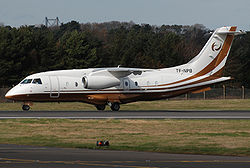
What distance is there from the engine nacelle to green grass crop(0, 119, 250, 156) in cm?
1120

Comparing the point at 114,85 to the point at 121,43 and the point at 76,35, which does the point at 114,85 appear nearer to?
the point at 76,35

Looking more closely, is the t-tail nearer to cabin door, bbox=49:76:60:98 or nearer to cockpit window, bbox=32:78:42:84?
cabin door, bbox=49:76:60:98

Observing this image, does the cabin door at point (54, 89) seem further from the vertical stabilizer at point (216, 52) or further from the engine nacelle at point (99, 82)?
the vertical stabilizer at point (216, 52)

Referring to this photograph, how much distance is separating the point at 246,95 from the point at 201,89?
28217 millimetres

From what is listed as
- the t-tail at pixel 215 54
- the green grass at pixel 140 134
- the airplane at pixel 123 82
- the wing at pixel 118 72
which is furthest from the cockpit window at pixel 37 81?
the t-tail at pixel 215 54

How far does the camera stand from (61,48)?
94562 millimetres

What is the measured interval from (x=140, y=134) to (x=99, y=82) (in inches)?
774

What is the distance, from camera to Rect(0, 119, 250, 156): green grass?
2298 cm

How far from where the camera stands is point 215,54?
171ft

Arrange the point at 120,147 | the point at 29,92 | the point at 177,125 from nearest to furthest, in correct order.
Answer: the point at 120,147, the point at 177,125, the point at 29,92

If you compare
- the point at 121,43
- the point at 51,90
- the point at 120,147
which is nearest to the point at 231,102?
the point at 51,90

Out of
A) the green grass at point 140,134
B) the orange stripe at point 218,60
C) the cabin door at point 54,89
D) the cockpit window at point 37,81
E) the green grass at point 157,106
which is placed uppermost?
the orange stripe at point 218,60

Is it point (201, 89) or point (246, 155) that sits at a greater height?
point (201, 89)

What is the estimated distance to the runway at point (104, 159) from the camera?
16692mm
